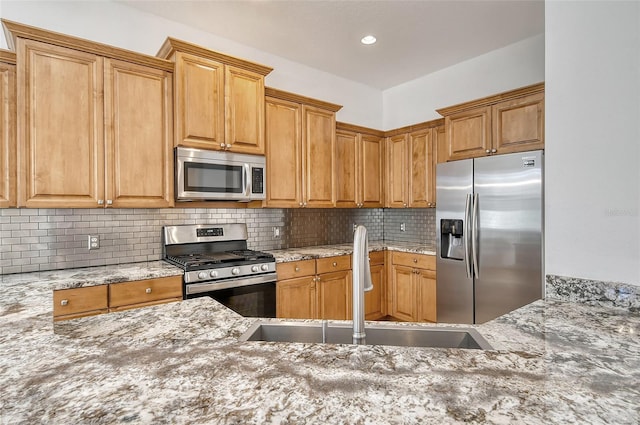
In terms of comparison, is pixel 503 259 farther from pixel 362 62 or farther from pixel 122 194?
pixel 122 194

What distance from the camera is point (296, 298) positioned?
3.10m

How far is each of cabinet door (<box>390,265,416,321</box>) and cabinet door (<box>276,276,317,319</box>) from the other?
1.09 metres

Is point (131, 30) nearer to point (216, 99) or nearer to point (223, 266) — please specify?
point (216, 99)

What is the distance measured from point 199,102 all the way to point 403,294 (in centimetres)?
281

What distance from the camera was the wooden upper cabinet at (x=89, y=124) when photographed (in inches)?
84.3

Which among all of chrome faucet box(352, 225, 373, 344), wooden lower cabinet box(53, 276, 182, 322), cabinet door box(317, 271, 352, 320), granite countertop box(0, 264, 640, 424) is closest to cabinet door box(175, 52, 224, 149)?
wooden lower cabinet box(53, 276, 182, 322)

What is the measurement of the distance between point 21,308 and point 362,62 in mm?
3622

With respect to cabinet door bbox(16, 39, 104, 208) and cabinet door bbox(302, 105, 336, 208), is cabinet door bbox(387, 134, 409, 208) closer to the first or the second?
cabinet door bbox(302, 105, 336, 208)

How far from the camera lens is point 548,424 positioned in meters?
0.61

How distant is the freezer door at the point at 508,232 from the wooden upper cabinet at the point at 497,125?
8.6 inches

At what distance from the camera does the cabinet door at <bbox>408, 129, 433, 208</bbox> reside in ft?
12.6

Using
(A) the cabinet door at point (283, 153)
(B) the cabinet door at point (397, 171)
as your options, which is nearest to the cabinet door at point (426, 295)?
(B) the cabinet door at point (397, 171)

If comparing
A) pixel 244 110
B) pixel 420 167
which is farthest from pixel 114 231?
pixel 420 167

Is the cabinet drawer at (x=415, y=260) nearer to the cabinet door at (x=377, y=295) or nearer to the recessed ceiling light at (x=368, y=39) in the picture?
the cabinet door at (x=377, y=295)
